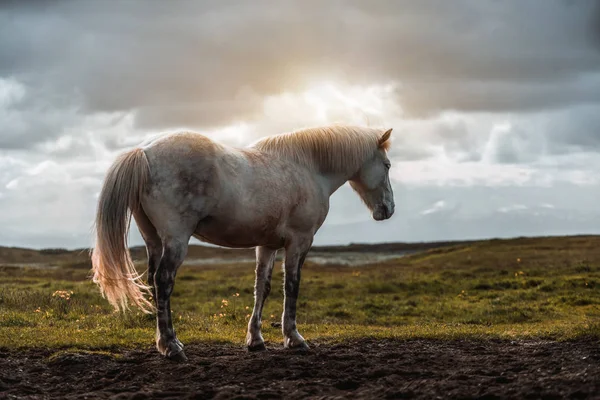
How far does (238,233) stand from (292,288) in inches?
61.4

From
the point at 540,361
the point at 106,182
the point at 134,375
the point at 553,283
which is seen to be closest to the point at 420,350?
the point at 540,361

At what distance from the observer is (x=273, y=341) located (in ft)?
39.8

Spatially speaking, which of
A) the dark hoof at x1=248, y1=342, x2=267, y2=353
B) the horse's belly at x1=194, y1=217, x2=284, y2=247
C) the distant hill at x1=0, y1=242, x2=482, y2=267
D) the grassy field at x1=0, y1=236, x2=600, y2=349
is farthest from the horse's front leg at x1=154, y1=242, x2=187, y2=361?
the distant hill at x1=0, y1=242, x2=482, y2=267

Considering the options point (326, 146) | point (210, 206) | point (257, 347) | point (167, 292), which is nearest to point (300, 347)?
point (257, 347)

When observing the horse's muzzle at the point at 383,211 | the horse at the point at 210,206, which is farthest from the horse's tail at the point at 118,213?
the horse's muzzle at the point at 383,211

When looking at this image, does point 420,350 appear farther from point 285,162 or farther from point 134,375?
point 134,375

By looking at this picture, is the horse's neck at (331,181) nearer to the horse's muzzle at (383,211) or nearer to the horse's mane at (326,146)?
the horse's mane at (326,146)

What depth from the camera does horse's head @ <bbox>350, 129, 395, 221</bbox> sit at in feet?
40.0

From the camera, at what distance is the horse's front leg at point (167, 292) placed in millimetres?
9078

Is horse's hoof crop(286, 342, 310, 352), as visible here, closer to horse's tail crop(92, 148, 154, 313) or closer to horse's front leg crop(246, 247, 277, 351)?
horse's front leg crop(246, 247, 277, 351)

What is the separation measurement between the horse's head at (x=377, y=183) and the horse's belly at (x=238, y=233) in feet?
8.12

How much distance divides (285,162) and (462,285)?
16810mm

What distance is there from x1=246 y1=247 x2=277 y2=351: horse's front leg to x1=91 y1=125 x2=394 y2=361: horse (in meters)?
0.02

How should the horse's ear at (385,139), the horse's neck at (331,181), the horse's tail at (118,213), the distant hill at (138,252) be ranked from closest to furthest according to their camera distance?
the horse's tail at (118,213)
the horse's neck at (331,181)
the horse's ear at (385,139)
the distant hill at (138,252)
